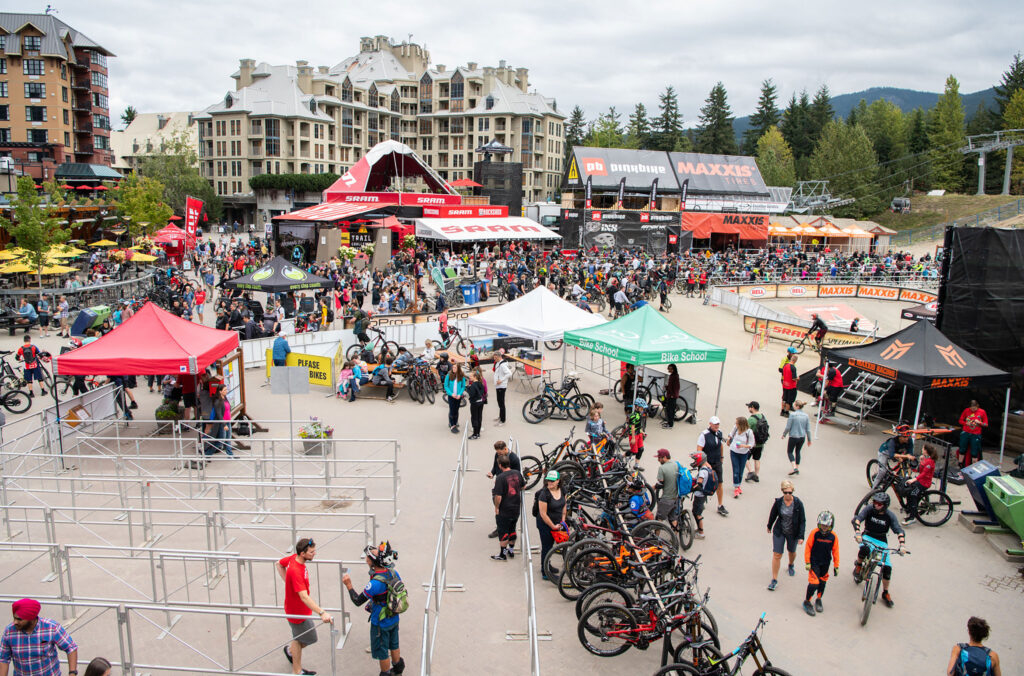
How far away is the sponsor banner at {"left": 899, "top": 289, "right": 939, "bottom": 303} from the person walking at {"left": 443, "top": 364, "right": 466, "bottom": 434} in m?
29.9

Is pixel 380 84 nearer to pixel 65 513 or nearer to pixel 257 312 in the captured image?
pixel 257 312

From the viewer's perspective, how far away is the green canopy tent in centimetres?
1422

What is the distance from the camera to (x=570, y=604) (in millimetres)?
8141

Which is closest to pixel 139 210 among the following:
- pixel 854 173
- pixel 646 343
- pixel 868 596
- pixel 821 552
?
pixel 646 343

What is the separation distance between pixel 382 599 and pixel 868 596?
5693mm

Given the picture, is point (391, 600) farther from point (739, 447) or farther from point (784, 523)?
point (739, 447)

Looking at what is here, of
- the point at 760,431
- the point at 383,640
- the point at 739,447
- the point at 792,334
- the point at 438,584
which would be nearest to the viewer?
the point at 383,640

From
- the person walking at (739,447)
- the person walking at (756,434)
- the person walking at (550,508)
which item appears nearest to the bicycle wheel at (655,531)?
the person walking at (550,508)

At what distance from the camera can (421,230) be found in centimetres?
4128

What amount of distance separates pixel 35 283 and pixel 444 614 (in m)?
32.2

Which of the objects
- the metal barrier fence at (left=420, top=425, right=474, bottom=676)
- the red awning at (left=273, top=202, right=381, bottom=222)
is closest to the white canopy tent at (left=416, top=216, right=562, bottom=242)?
the red awning at (left=273, top=202, right=381, bottom=222)

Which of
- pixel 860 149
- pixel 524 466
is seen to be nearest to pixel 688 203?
pixel 860 149

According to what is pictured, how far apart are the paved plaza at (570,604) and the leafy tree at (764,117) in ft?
308

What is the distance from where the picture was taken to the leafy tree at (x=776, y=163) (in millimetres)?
76438
